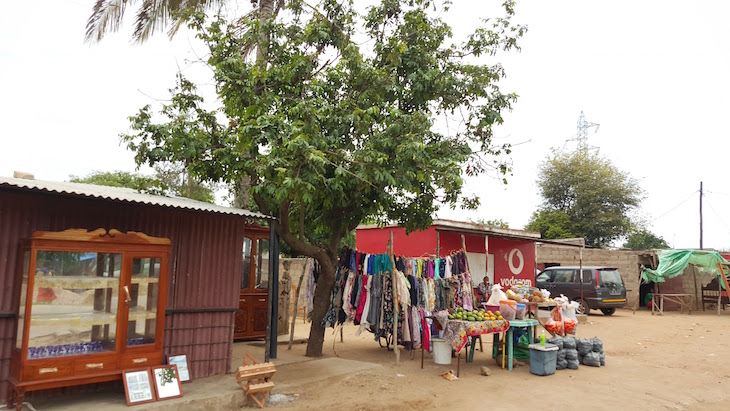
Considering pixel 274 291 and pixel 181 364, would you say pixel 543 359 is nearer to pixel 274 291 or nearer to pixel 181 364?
pixel 274 291

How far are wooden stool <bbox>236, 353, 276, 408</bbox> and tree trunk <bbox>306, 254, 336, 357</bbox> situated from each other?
2.55 metres

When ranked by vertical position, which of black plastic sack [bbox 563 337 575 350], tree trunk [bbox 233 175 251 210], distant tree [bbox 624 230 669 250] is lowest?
black plastic sack [bbox 563 337 575 350]

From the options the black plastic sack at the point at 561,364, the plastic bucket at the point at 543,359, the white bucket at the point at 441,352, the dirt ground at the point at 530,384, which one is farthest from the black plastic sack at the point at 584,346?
the white bucket at the point at 441,352

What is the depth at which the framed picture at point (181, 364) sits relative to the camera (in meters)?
6.16

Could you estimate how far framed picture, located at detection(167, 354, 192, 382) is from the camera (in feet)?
20.2

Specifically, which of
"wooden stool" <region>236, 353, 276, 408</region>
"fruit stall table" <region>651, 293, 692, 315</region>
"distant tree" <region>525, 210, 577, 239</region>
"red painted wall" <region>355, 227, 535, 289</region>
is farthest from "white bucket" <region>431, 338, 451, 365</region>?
"distant tree" <region>525, 210, 577, 239</region>

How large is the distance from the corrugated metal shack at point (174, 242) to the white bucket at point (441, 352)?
137 inches

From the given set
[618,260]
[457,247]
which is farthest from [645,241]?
[457,247]

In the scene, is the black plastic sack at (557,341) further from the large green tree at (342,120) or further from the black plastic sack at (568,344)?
the large green tree at (342,120)

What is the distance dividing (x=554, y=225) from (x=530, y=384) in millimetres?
25998

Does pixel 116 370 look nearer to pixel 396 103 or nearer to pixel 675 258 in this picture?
pixel 396 103

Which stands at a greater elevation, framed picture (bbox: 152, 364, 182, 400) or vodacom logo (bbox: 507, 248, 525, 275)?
vodacom logo (bbox: 507, 248, 525, 275)

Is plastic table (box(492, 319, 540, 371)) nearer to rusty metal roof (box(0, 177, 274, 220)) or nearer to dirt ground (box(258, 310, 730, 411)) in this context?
dirt ground (box(258, 310, 730, 411))

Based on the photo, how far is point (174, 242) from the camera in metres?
6.43
